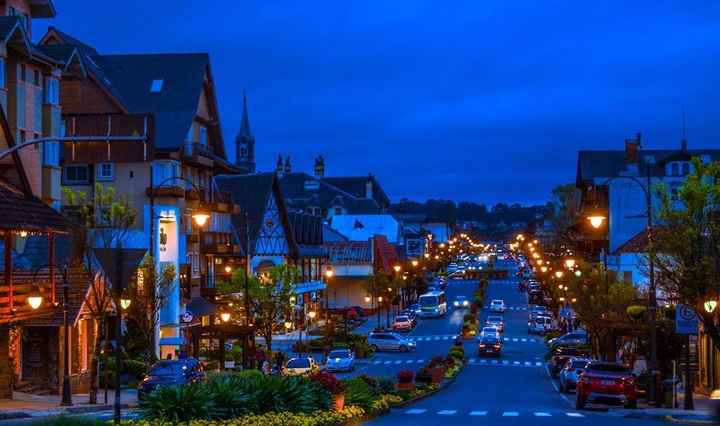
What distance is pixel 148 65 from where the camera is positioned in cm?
6806

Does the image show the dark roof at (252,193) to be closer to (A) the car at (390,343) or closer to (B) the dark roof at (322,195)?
(A) the car at (390,343)

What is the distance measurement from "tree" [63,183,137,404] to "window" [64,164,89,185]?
812 cm

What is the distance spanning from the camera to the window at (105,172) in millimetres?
60281

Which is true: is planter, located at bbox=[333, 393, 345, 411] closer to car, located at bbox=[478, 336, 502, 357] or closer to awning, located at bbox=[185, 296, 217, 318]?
awning, located at bbox=[185, 296, 217, 318]

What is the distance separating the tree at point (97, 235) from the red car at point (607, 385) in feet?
53.9

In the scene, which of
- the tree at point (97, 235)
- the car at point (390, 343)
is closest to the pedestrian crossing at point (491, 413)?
the tree at point (97, 235)

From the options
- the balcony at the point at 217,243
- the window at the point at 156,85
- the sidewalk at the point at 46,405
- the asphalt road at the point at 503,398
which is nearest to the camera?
the sidewalk at the point at 46,405

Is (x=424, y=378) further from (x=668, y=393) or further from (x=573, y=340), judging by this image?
(x=573, y=340)

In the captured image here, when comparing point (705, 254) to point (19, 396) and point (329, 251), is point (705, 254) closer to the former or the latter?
point (19, 396)

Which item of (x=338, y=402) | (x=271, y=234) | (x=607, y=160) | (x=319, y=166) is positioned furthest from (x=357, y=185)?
(x=338, y=402)

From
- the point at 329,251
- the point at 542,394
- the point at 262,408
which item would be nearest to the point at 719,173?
the point at 542,394

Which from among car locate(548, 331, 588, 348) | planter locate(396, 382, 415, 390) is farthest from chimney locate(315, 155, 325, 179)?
planter locate(396, 382, 415, 390)

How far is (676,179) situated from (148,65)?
4107 cm

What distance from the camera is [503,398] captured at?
4322 cm
